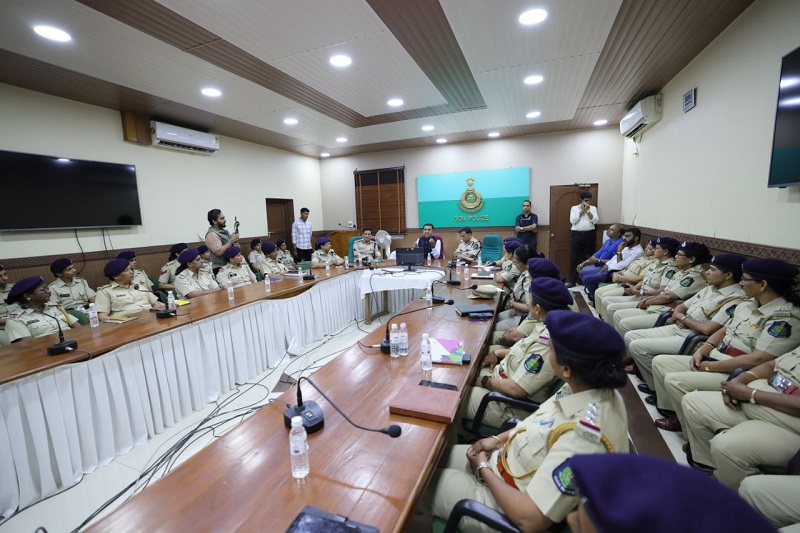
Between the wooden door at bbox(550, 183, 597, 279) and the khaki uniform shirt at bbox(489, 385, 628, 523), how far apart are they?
664 cm

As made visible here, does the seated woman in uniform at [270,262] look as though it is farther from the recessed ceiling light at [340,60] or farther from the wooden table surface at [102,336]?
the recessed ceiling light at [340,60]

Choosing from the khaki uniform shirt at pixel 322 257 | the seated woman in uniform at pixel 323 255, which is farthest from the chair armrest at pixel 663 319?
the khaki uniform shirt at pixel 322 257

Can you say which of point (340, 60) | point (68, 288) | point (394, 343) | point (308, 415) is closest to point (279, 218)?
point (68, 288)

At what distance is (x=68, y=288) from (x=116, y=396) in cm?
283

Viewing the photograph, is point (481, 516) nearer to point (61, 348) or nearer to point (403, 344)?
point (403, 344)

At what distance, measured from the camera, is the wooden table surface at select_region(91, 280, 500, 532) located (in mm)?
922

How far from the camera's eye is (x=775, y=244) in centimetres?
250

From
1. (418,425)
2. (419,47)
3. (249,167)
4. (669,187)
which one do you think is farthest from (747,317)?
(249,167)

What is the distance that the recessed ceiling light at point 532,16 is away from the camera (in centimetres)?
A: 267

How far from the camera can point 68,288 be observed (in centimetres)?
409

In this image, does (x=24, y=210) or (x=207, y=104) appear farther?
(x=207, y=104)

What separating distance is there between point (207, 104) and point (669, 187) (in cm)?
625

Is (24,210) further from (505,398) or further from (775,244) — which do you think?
(775,244)

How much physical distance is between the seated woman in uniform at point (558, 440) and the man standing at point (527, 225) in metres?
6.25
